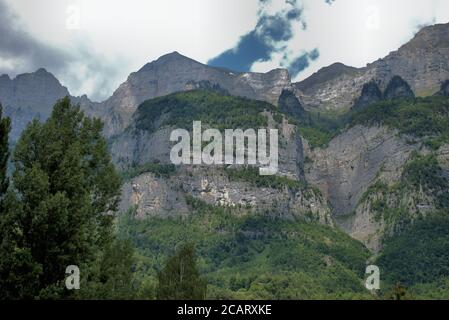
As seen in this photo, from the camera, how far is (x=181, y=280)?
193 feet

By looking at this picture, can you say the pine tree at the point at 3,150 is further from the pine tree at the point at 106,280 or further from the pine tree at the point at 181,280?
the pine tree at the point at 181,280

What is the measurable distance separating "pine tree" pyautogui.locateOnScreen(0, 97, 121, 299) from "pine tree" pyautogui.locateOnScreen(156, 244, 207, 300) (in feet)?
46.9

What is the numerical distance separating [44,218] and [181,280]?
939 inches

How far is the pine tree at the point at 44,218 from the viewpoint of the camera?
3656 centimetres

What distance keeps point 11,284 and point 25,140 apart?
9.81 m

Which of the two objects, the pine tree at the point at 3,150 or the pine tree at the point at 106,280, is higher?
the pine tree at the point at 3,150

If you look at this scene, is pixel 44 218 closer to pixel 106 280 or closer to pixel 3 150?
pixel 3 150

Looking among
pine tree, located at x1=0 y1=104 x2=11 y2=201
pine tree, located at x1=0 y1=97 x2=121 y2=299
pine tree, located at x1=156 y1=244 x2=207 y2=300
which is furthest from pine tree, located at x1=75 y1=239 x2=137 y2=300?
pine tree, located at x1=0 y1=104 x2=11 y2=201

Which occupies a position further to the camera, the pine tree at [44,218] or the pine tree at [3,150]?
the pine tree at [3,150]

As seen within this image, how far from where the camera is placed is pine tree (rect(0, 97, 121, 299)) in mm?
36562

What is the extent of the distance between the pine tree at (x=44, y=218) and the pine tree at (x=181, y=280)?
46.9 feet

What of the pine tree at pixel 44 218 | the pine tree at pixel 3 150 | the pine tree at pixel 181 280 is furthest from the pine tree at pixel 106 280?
the pine tree at pixel 3 150

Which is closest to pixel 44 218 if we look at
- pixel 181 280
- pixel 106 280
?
pixel 106 280
